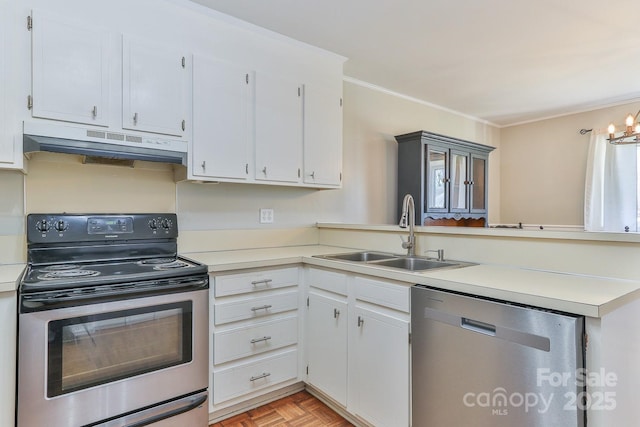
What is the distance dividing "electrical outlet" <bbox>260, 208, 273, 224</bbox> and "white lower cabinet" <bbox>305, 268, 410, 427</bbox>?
2.26ft

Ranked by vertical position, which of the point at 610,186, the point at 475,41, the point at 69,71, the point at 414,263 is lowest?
the point at 414,263

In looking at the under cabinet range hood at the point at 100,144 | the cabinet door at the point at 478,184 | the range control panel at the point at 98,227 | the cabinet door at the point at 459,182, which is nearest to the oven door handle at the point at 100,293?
the range control panel at the point at 98,227

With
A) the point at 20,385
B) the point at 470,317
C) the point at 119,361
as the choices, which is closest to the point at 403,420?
the point at 470,317

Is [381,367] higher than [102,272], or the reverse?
[102,272]

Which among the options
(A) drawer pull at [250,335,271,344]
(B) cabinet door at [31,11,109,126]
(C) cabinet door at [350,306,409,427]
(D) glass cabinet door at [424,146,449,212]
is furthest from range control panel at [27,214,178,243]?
(D) glass cabinet door at [424,146,449,212]

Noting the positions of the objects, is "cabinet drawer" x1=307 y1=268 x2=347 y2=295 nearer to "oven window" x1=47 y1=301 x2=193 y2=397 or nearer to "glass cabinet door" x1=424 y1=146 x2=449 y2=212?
"oven window" x1=47 y1=301 x2=193 y2=397

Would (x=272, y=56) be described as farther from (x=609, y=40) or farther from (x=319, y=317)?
(x=609, y=40)

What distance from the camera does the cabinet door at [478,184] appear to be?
391 cm

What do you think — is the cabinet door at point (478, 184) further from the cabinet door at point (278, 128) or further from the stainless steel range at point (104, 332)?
the stainless steel range at point (104, 332)

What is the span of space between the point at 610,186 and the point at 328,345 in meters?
3.90

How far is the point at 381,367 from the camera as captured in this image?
67.5 inches

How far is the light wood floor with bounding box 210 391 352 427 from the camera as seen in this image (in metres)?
1.93

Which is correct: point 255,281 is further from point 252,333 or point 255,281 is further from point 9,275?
point 9,275

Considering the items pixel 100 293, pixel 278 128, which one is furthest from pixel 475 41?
pixel 100 293
